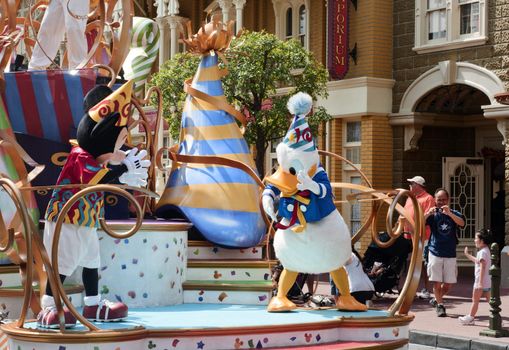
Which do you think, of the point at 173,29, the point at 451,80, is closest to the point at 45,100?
the point at 451,80

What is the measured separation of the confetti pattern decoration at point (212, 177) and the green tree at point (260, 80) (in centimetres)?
947

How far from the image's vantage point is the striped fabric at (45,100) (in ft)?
29.7

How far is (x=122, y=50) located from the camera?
31.1 ft

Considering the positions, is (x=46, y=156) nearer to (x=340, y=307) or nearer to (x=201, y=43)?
(x=201, y=43)

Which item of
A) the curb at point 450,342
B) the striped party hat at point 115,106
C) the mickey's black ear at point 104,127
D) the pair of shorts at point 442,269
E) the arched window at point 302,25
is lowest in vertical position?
the curb at point 450,342

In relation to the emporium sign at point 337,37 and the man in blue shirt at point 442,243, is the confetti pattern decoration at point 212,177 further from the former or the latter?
the emporium sign at point 337,37

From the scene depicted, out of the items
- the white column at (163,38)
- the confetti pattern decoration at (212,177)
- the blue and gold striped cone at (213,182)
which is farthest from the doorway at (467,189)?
the blue and gold striped cone at (213,182)

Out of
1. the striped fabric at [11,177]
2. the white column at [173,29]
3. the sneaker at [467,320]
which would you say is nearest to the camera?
the striped fabric at [11,177]

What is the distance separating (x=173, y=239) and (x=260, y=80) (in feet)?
37.9

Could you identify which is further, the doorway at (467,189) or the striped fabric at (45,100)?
the doorway at (467,189)

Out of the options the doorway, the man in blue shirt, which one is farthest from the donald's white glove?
the doorway

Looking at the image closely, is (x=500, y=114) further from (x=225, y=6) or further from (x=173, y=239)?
(x=173, y=239)

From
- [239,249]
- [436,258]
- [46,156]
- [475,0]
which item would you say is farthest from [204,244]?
[475,0]

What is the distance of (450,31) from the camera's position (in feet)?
68.5
